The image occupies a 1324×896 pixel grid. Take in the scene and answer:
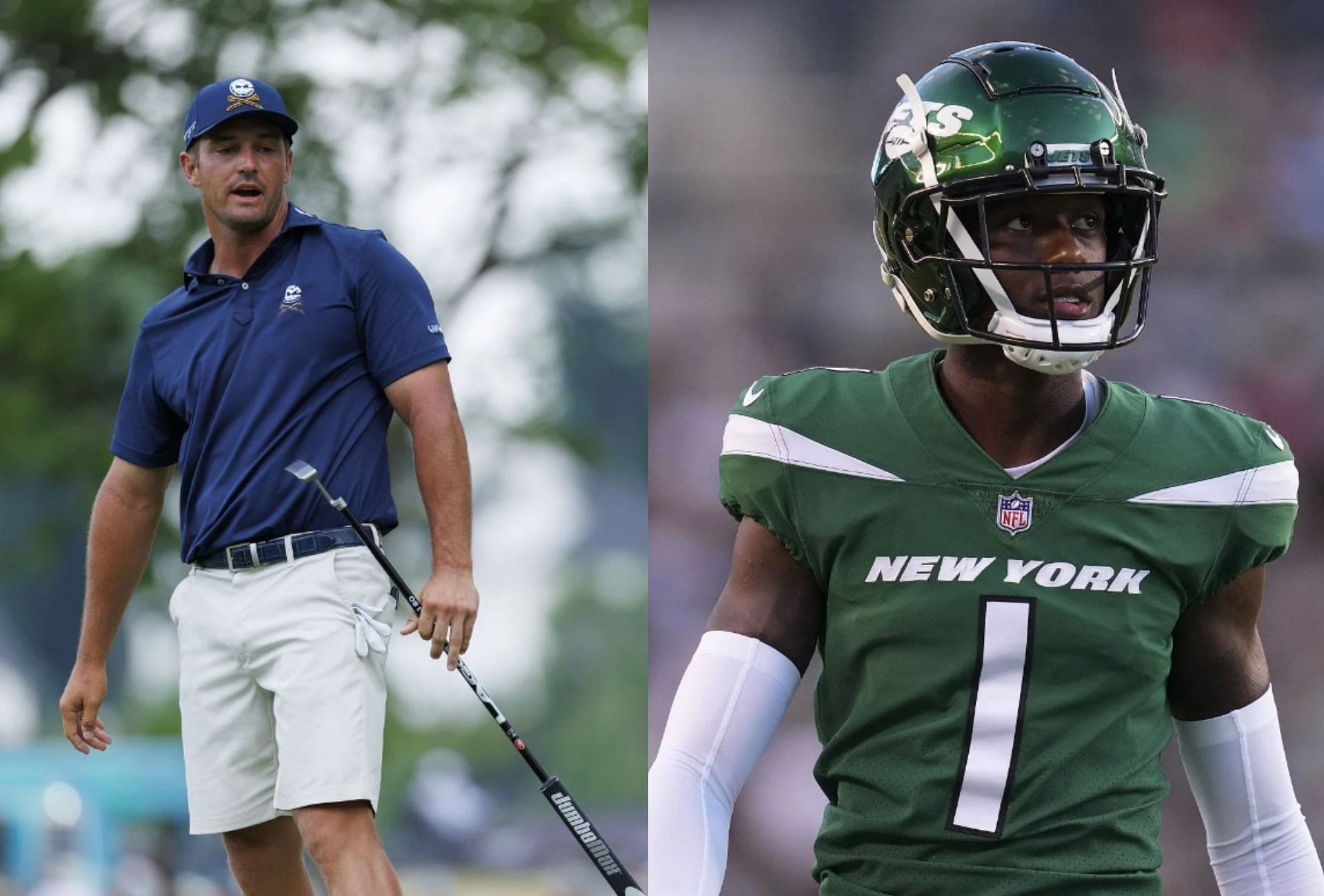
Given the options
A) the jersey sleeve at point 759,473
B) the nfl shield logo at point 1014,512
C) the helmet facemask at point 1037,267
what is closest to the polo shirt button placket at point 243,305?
the jersey sleeve at point 759,473

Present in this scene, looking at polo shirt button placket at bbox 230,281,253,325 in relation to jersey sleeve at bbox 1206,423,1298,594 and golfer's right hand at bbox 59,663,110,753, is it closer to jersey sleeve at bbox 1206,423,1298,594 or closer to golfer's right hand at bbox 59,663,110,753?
golfer's right hand at bbox 59,663,110,753

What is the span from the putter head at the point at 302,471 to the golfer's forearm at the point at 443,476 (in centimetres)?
20

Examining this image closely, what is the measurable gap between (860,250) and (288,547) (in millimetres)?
1617

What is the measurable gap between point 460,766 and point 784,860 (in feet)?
17.1

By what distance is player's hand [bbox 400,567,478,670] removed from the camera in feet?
10.1

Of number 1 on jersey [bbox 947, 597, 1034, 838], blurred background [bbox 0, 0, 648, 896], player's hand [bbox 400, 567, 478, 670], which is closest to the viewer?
number 1 on jersey [bbox 947, 597, 1034, 838]

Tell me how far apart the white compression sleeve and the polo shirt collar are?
6.72ft

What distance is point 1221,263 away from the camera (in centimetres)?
427

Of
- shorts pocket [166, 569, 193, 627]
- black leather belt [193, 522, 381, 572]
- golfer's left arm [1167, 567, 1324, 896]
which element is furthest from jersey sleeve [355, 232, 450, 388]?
golfer's left arm [1167, 567, 1324, 896]

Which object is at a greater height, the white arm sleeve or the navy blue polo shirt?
the navy blue polo shirt

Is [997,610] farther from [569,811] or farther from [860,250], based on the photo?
[860,250]

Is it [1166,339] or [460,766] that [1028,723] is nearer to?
[1166,339]

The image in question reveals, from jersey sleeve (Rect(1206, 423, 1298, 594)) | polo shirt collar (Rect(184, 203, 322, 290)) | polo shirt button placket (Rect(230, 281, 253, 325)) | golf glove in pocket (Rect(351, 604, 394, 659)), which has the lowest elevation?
golf glove in pocket (Rect(351, 604, 394, 659))

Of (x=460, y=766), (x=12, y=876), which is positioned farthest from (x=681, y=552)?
(x=460, y=766)
